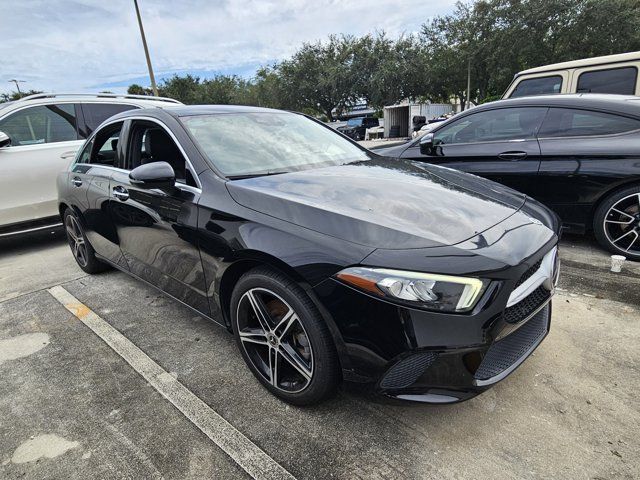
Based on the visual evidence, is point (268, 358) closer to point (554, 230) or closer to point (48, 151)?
point (554, 230)

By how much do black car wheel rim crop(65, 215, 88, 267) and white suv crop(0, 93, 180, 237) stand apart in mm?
1063

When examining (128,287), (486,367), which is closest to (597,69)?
(486,367)

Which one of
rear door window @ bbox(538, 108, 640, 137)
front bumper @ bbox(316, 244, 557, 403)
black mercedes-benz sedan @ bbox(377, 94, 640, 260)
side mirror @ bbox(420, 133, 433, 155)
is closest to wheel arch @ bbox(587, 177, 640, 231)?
black mercedes-benz sedan @ bbox(377, 94, 640, 260)

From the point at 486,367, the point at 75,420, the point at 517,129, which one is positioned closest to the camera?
the point at 486,367

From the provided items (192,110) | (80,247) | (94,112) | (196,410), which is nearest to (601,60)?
(192,110)

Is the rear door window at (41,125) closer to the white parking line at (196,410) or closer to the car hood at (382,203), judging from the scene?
the white parking line at (196,410)

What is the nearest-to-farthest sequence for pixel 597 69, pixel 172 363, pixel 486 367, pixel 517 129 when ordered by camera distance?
pixel 486 367
pixel 172 363
pixel 517 129
pixel 597 69

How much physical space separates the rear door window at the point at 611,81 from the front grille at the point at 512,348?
18.7 feet

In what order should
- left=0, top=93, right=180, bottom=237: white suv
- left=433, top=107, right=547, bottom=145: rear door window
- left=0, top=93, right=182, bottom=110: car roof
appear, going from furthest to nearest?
left=0, top=93, right=182, bottom=110: car roof < left=0, top=93, right=180, bottom=237: white suv < left=433, top=107, right=547, bottom=145: rear door window

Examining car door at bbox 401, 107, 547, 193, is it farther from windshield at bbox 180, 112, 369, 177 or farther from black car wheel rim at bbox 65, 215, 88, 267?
black car wheel rim at bbox 65, 215, 88, 267

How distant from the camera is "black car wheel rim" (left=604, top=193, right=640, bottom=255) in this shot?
11.6 feet

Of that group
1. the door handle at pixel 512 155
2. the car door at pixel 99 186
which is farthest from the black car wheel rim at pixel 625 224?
the car door at pixel 99 186

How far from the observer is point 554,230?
2.18m

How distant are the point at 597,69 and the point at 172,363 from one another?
701 cm
